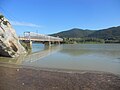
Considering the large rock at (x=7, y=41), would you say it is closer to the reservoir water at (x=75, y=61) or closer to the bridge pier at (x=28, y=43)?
the reservoir water at (x=75, y=61)

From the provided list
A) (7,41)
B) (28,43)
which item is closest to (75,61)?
(7,41)

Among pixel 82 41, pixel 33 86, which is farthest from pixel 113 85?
pixel 82 41

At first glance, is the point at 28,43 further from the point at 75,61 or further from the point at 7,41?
the point at 75,61

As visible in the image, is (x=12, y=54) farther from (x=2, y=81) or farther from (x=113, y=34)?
(x=113, y=34)

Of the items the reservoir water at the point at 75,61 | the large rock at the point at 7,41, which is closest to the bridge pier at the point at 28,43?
the reservoir water at the point at 75,61

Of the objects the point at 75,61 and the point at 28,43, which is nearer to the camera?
the point at 75,61

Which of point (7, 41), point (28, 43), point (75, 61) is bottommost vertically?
point (75, 61)

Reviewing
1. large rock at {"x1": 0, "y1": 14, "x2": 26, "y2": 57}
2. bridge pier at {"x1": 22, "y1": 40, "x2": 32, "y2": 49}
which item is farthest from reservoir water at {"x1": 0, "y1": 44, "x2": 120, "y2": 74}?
bridge pier at {"x1": 22, "y1": 40, "x2": 32, "y2": 49}

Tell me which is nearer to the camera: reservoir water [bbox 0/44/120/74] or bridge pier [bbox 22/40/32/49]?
reservoir water [bbox 0/44/120/74]

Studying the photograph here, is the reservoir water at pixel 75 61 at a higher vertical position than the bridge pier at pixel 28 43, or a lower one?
lower

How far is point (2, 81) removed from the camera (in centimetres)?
875

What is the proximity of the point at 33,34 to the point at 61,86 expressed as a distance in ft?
112

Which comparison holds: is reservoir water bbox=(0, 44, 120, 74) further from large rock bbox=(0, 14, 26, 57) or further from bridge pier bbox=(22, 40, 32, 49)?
bridge pier bbox=(22, 40, 32, 49)

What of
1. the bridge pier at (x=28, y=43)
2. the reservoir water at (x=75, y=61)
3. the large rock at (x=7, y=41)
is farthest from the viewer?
the bridge pier at (x=28, y=43)
